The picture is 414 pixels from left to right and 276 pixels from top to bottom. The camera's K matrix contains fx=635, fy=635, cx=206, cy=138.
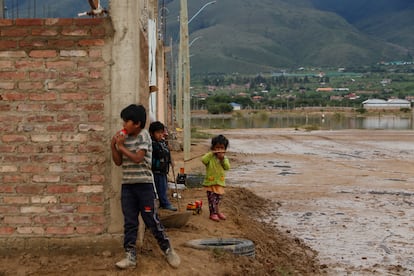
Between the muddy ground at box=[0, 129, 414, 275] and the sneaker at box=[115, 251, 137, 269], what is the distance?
0.23 feet

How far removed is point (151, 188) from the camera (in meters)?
6.58

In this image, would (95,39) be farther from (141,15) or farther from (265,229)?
(265,229)

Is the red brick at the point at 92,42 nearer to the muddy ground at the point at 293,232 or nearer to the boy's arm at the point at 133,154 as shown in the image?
the boy's arm at the point at 133,154

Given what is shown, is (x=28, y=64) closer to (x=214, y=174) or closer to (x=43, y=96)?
(x=43, y=96)

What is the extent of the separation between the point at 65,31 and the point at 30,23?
0.40m

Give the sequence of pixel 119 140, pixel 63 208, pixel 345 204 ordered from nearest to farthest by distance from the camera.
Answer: pixel 119 140 → pixel 63 208 → pixel 345 204

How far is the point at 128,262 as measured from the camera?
645 cm

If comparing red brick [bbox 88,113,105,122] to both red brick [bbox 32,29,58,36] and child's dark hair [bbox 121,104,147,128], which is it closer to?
child's dark hair [bbox 121,104,147,128]

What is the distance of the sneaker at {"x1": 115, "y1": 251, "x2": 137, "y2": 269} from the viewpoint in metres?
6.41

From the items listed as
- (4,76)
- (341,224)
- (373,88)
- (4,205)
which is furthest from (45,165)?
(373,88)

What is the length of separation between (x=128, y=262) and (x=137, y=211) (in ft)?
1.76

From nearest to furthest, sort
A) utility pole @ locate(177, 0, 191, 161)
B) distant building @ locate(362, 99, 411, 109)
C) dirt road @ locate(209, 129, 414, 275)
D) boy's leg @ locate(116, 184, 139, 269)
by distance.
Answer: boy's leg @ locate(116, 184, 139, 269) < dirt road @ locate(209, 129, 414, 275) < utility pole @ locate(177, 0, 191, 161) < distant building @ locate(362, 99, 411, 109)

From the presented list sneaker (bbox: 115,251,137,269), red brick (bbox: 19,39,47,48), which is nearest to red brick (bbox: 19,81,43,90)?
red brick (bbox: 19,39,47,48)

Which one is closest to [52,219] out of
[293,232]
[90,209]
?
[90,209]
